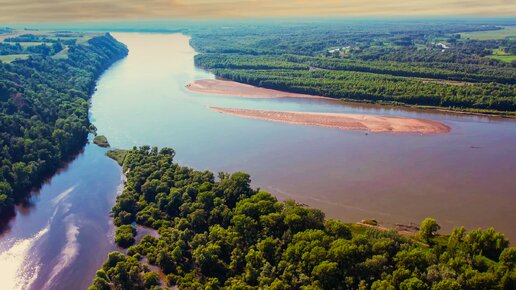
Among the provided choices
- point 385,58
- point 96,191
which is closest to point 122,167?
point 96,191

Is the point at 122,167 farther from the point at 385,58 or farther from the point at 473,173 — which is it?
the point at 385,58

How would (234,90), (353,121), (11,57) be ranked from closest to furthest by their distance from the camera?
1. (353,121)
2. (11,57)
3. (234,90)

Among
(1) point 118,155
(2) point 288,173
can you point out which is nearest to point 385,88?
(2) point 288,173

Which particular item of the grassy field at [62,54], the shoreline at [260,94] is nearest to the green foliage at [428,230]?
the shoreline at [260,94]

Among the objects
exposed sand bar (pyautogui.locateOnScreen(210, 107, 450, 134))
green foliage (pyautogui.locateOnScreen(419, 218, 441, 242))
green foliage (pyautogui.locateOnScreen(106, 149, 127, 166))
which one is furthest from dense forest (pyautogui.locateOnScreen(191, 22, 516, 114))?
green foliage (pyautogui.locateOnScreen(419, 218, 441, 242))

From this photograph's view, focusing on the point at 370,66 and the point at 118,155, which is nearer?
the point at 118,155

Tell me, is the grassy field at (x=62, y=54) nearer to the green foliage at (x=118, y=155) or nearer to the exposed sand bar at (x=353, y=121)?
the exposed sand bar at (x=353, y=121)

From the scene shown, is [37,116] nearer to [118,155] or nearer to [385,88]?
[118,155]
